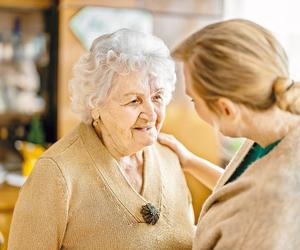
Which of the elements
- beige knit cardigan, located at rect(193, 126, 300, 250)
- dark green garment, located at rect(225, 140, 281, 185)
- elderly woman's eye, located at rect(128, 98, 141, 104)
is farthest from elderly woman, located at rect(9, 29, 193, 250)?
beige knit cardigan, located at rect(193, 126, 300, 250)

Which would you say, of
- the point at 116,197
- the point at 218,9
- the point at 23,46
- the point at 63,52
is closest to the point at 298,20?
the point at 218,9

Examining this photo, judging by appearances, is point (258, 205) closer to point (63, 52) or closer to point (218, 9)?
point (63, 52)

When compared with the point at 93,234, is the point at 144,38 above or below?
above

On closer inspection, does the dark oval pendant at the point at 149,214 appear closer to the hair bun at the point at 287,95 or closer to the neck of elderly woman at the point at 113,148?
the neck of elderly woman at the point at 113,148

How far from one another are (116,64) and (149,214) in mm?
439

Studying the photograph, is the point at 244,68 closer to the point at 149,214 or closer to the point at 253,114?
the point at 253,114

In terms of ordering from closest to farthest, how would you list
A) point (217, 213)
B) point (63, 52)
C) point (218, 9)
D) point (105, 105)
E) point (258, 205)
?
point (258, 205) < point (217, 213) < point (105, 105) < point (63, 52) < point (218, 9)

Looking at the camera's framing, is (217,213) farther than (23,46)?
No

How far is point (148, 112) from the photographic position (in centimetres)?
→ 160

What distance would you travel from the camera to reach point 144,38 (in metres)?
1.61

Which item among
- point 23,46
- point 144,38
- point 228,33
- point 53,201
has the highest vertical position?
point 228,33

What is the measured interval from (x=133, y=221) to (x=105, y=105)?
1.12ft

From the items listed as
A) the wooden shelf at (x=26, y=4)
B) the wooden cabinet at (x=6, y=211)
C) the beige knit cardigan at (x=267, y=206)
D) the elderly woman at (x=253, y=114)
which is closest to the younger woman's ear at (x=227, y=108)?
the elderly woman at (x=253, y=114)

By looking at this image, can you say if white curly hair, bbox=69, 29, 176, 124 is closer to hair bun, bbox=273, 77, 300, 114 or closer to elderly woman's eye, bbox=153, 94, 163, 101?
elderly woman's eye, bbox=153, 94, 163, 101
